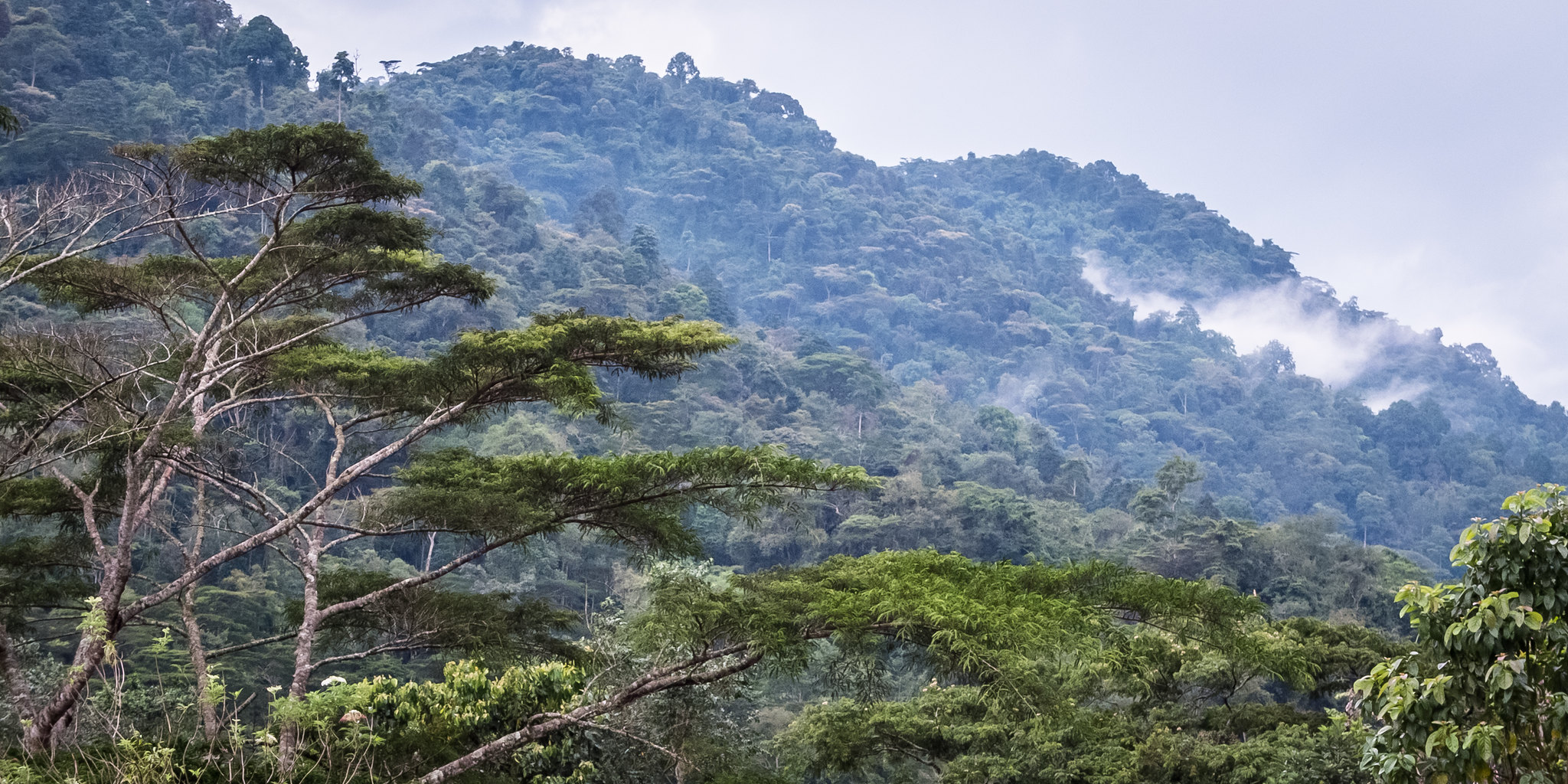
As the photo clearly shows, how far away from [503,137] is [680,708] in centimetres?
8903

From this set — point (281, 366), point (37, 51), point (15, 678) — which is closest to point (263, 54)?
point (37, 51)

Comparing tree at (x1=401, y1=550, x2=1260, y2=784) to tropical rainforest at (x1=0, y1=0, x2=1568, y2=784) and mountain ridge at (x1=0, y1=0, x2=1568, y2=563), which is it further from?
mountain ridge at (x1=0, y1=0, x2=1568, y2=563)

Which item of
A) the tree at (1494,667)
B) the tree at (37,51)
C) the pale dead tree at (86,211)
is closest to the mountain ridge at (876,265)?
the tree at (37,51)

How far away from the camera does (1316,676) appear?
12602 mm

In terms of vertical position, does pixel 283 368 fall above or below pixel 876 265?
below

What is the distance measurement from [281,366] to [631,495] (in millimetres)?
3496

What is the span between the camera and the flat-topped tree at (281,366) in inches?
294

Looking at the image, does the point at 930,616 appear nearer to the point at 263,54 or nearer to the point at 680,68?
the point at 263,54

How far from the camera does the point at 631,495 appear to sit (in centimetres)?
818

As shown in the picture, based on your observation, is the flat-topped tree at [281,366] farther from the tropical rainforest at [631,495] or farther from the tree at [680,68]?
the tree at [680,68]

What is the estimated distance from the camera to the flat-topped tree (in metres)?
7.46

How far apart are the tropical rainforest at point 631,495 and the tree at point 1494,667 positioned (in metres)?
0.02

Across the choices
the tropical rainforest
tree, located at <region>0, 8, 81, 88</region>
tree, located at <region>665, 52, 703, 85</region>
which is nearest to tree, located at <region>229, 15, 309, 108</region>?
the tropical rainforest

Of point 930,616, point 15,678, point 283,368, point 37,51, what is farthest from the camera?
point 37,51
